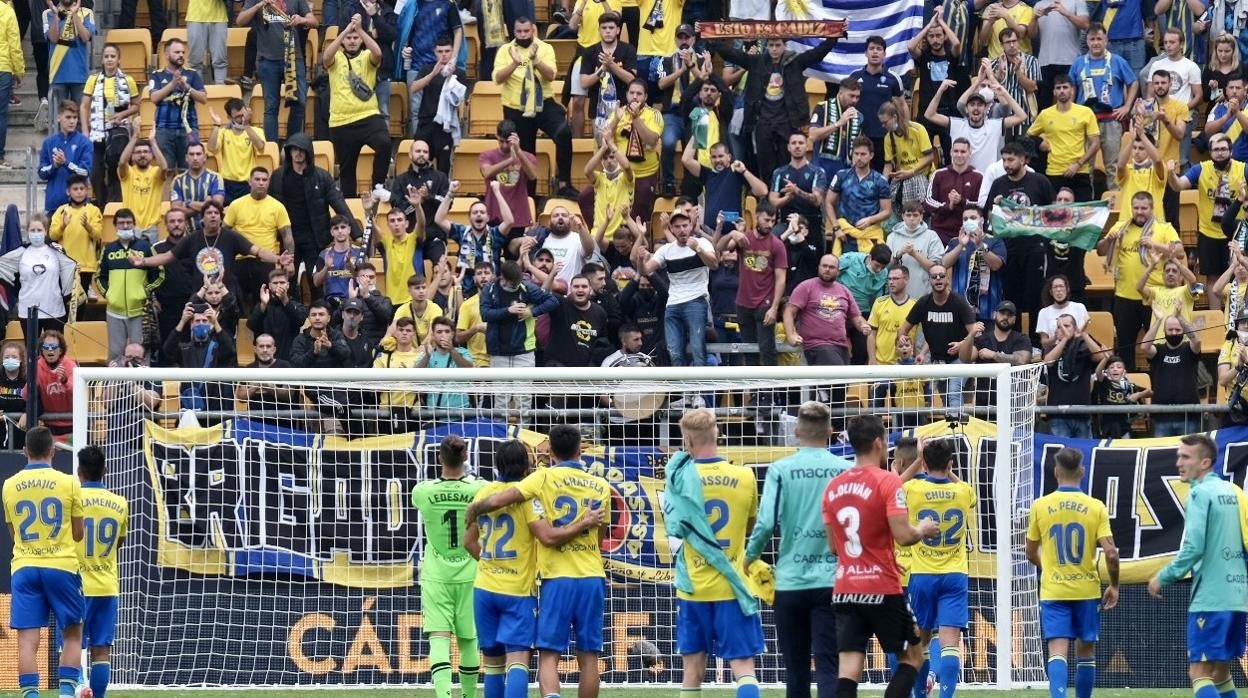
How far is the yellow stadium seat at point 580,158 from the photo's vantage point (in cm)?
2322

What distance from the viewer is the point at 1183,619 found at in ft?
56.2

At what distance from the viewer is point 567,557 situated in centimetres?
1294

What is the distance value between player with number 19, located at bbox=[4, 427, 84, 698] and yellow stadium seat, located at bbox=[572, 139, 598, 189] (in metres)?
10.3

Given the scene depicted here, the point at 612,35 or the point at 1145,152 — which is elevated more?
the point at 612,35

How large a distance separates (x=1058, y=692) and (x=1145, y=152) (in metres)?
8.83

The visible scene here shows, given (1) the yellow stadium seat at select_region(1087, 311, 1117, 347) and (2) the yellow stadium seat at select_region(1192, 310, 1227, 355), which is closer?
(2) the yellow stadium seat at select_region(1192, 310, 1227, 355)

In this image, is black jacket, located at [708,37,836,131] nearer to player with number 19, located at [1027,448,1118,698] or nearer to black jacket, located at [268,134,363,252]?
black jacket, located at [268,134,363,252]

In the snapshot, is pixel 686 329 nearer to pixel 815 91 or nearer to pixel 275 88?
pixel 815 91

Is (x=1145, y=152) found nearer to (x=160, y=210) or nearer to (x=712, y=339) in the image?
(x=712, y=339)

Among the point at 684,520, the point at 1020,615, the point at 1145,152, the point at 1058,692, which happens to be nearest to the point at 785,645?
the point at 684,520

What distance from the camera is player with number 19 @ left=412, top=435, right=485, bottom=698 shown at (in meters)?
13.6

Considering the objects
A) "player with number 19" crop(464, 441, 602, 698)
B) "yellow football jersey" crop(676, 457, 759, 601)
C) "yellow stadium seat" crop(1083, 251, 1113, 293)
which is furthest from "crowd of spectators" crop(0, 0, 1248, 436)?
"yellow football jersey" crop(676, 457, 759, 601)

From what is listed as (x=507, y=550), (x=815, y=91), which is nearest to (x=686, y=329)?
(x=815, y=91)

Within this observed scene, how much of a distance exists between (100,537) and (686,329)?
7.07 m
